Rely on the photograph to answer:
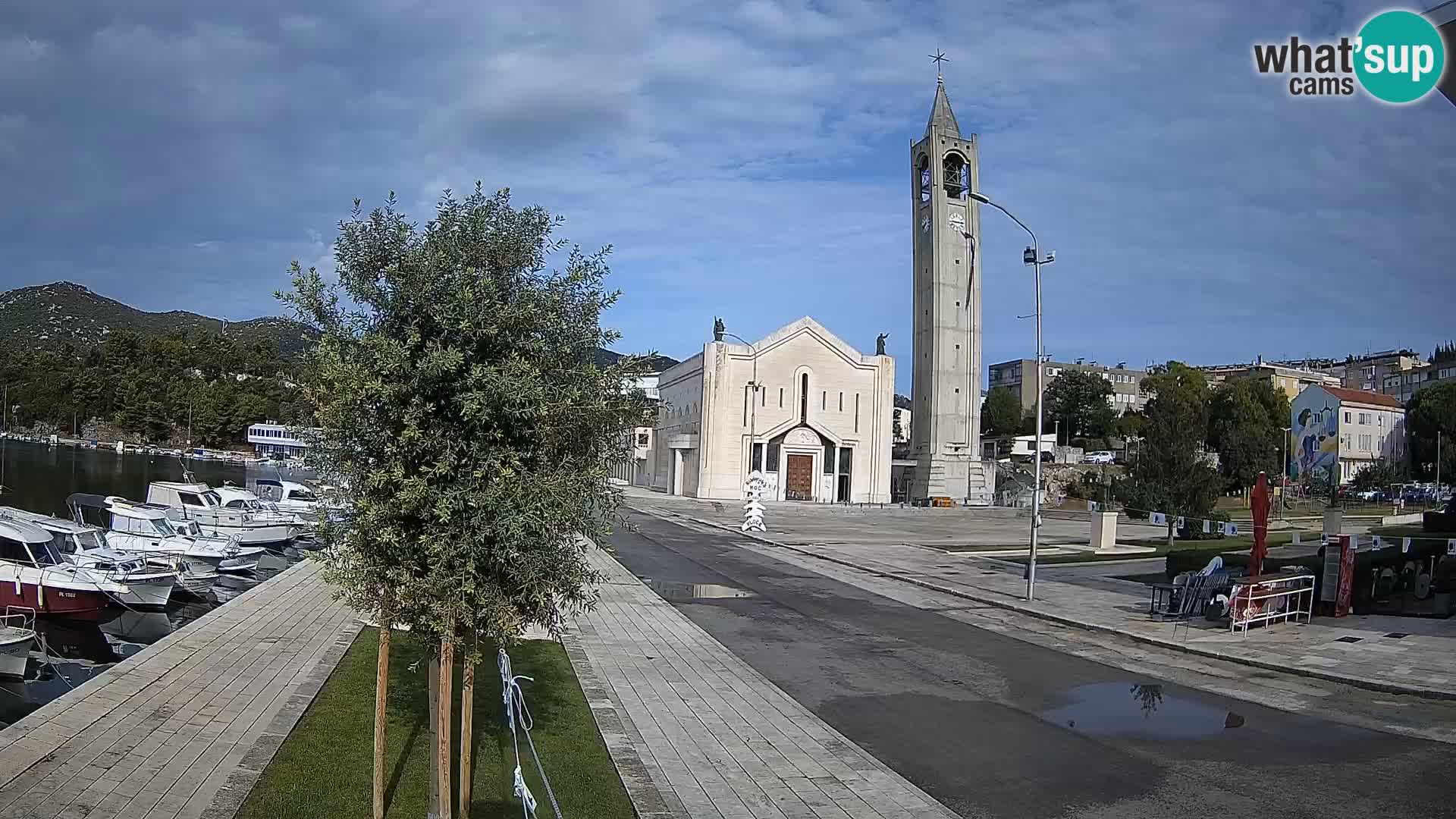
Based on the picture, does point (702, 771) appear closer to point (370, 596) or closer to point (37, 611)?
point (370, 596)

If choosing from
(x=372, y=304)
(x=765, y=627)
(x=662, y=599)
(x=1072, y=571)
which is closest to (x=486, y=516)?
(x=372, y=304)

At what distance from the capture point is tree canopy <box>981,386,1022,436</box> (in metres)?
134

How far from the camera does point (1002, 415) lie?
441ft

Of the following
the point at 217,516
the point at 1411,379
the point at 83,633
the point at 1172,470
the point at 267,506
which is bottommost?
the point at 83,633

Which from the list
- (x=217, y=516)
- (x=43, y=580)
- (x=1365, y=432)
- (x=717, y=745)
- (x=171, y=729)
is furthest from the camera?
(x=1365, y=432)

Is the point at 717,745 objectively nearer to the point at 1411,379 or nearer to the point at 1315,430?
the point at 1315,430

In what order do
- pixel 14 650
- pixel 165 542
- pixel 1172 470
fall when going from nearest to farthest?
pixel 14 650 < pixel 165 542 < pixel 1172 470

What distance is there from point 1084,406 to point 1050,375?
27.1m

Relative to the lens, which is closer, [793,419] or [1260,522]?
[1260,522]

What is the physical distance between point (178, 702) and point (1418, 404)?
112 meters

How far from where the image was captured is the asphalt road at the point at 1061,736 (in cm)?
876

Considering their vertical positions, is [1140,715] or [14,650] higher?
[1140,715]

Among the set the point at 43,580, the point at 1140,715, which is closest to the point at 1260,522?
the point at 1140,715

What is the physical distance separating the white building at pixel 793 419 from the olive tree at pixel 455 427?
67551 millimetres
